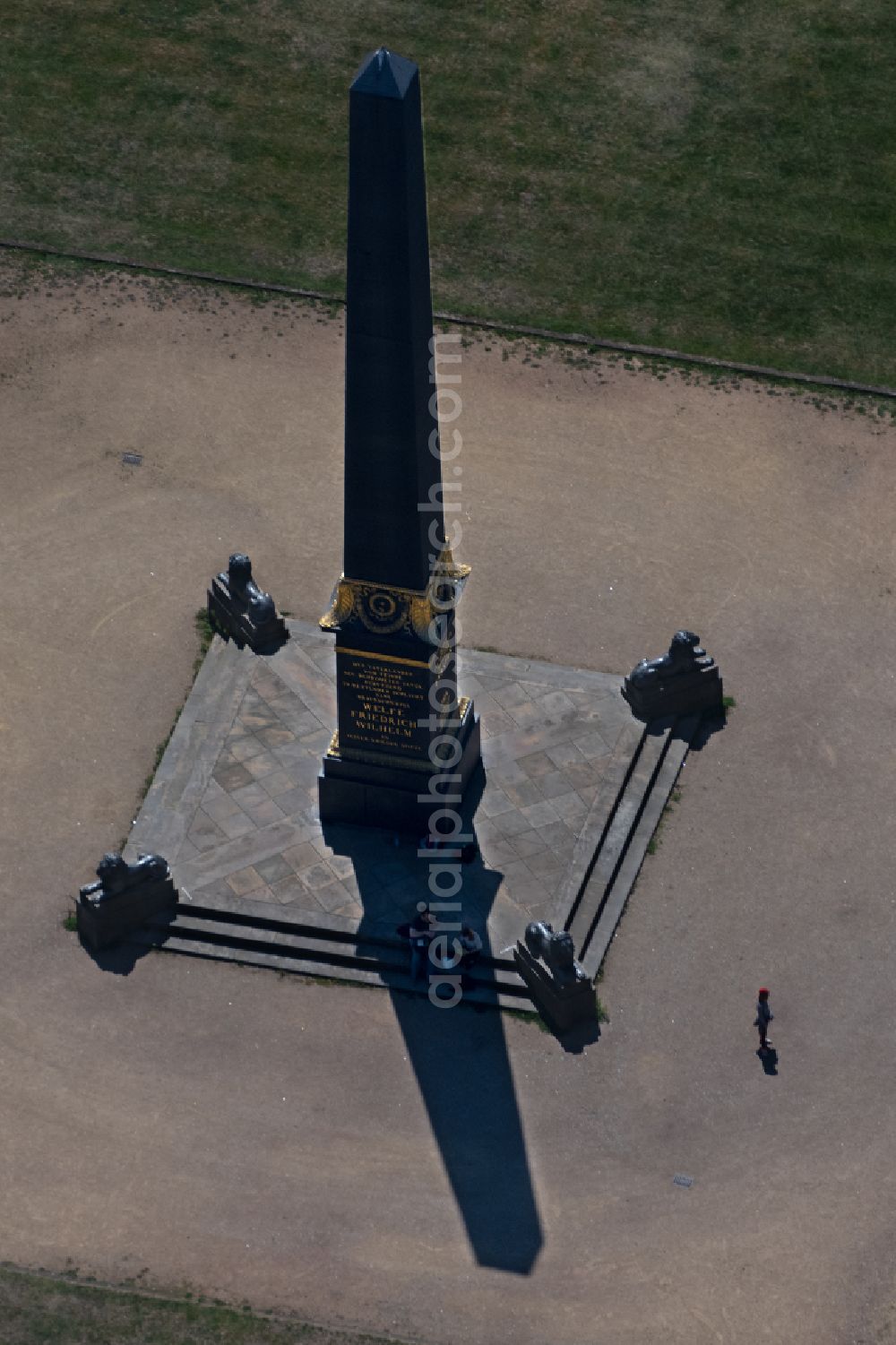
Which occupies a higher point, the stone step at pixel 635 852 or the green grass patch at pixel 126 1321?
the stone step at pixel 635 852

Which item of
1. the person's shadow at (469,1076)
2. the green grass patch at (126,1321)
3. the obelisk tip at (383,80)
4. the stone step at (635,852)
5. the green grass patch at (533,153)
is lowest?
the green grass patch at (126,1321)

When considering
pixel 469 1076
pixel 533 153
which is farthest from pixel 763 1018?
pixel 533 153

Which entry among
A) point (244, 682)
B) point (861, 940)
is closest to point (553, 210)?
point (244, 682)

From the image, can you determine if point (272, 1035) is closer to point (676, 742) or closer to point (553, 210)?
point (676, 742)

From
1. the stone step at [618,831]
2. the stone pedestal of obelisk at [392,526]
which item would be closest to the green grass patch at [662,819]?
the stone step at [618,831]

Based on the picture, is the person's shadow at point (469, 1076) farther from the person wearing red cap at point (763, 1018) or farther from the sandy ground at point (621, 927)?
the person wearing red cap at point (763, 1018)

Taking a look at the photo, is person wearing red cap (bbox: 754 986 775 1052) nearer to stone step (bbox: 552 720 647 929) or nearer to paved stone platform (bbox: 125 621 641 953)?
stone step (bbox: 552 720 647 929)

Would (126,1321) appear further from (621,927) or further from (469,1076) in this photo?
(621,927)
